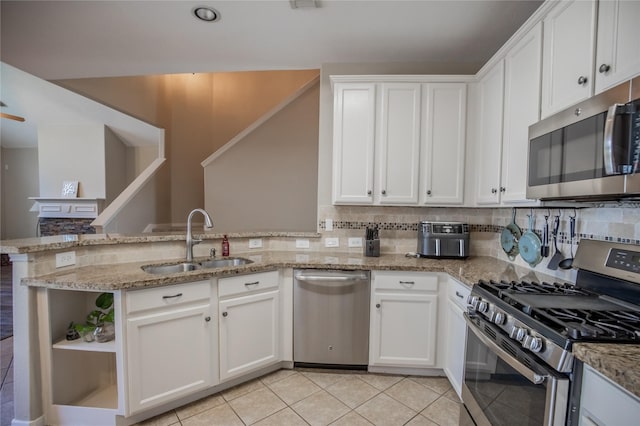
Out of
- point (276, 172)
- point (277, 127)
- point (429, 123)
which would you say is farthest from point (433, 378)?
point (277, 127)

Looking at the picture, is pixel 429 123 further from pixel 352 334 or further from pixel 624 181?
pixel 352 334

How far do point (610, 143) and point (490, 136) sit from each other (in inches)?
49.4

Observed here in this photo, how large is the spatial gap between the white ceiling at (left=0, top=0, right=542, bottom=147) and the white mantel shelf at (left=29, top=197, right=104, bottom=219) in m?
2.64

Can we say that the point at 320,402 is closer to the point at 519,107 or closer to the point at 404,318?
the point at 404,318

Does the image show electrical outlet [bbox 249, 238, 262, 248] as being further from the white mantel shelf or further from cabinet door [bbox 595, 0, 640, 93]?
the white mantel shelf

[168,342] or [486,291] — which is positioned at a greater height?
[486,291]

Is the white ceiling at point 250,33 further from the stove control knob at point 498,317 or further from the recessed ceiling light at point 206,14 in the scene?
the stove control knob at point 498,317

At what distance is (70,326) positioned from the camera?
5.83ft

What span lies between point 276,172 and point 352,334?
267 centimetres

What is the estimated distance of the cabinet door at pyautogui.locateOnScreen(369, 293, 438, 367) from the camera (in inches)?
A: 84.4

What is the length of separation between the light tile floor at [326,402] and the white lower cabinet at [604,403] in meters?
1.12

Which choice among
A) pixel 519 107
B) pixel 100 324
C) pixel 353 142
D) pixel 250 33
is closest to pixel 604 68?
pixel 519 107

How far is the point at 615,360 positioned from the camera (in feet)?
2.67

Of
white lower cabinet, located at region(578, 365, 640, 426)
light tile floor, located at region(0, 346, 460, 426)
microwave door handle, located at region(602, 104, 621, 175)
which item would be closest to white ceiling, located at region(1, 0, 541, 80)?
microwave door handle, located at region(602, 104, 621, 175)
